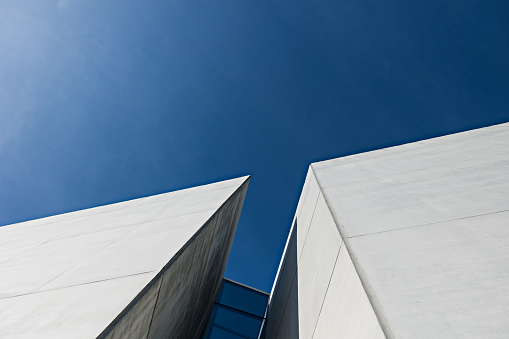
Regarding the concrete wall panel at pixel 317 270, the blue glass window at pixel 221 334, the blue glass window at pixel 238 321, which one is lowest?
the blue glass window at pixel 221 334

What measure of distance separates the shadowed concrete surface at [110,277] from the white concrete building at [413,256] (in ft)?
7.42

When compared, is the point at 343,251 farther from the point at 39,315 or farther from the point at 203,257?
the point at 203,257

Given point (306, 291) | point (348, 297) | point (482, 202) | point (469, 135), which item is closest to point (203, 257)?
point (306, 291)

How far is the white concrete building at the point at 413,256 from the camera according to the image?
2.94 m

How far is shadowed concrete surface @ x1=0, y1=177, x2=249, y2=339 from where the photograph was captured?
383 centimetres

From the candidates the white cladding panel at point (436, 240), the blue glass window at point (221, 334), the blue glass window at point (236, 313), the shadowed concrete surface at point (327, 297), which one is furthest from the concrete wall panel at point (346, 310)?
the blue glass window at point (236, 313)

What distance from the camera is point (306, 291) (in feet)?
21.4

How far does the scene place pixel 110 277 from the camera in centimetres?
478

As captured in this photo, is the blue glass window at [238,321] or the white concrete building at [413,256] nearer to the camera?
the white concrete building at [413,256]

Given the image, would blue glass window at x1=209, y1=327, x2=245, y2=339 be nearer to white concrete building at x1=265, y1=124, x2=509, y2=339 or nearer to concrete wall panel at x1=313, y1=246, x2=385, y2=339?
white concrete building at x1=265, y1=124, x2=509, y2=339

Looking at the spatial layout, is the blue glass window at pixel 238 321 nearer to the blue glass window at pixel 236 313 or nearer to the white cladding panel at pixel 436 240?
the blue glass window at pixel 236 313

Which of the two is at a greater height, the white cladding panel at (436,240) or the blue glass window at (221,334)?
the white cladding panel at (436,240)

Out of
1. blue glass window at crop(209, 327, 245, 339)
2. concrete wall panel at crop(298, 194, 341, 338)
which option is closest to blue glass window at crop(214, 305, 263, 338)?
blue glass window at crop(209, 327, 245, 339)

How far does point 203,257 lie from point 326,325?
3988 mm
